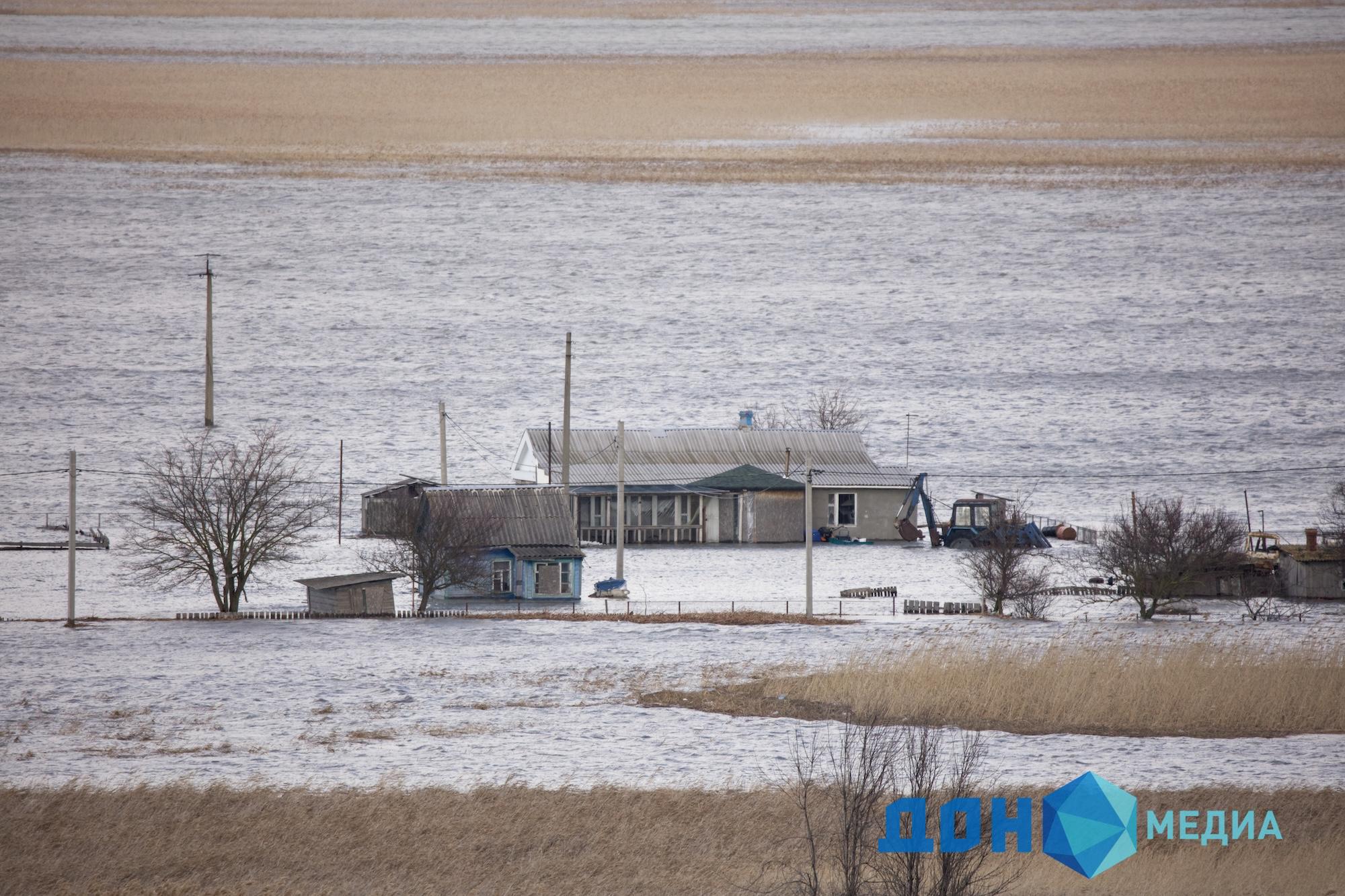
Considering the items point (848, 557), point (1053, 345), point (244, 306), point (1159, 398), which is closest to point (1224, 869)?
point (848, 557)

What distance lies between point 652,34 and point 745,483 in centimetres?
11743

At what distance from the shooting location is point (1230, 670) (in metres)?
21.5

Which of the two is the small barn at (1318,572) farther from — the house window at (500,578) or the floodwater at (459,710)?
the house window at (500,578)

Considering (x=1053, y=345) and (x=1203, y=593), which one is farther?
(x=1053, y=345)

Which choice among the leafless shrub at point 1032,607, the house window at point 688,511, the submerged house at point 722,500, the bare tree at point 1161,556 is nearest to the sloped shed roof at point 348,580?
the submerged house at point 722,500

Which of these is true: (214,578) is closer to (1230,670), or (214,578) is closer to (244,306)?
(1230,670)

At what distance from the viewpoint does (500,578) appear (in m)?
30.9

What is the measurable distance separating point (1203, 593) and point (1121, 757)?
51.6 feet

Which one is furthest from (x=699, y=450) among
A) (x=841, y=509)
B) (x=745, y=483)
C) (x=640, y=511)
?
(x=841, y=509)

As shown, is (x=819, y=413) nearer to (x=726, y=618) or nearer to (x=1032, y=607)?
(x=1032, y=607)

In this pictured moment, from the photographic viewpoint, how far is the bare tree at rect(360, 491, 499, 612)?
94.0 ft

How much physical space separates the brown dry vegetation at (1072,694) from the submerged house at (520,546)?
920 centimetres

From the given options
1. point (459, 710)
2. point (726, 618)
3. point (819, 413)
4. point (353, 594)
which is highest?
point (819, 413)

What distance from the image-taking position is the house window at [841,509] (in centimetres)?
3981
